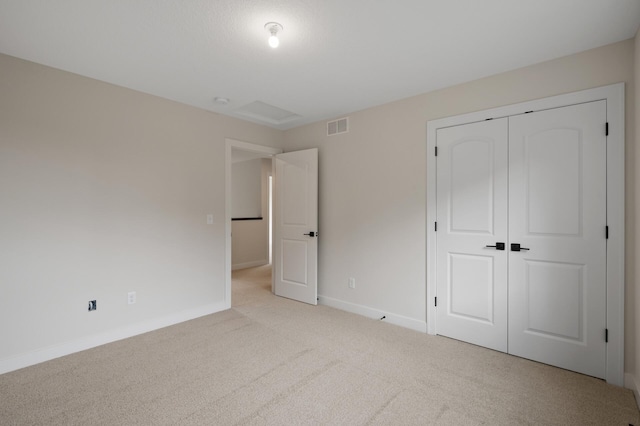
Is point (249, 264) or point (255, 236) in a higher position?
point (255, 236)

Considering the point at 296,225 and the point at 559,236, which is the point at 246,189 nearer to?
the point at 296,225

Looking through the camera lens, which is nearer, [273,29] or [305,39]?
[273,29]

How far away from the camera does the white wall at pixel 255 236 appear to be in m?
6.77

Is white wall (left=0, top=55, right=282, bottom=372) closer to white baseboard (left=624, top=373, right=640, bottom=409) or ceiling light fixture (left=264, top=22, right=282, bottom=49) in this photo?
ceiling light fixture (left=264, top=22, right=282, bottom=49)

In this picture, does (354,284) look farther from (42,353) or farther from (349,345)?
(42,353)

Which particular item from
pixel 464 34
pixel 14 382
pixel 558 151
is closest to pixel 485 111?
pixel 558 151

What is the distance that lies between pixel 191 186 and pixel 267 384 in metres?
2.39

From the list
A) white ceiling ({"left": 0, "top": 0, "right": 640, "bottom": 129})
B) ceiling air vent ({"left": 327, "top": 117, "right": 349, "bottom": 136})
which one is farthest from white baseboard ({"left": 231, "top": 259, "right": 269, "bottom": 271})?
white ceiling ({"left": 0, "top": 0, "right": 640, "bottom": 129})

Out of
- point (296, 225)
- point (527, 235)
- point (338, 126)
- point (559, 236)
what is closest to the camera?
point (559, 236)

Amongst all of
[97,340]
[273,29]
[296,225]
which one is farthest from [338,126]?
[97,340]

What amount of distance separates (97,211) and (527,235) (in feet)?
12.7

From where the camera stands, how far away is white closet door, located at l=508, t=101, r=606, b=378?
2326 millimetres

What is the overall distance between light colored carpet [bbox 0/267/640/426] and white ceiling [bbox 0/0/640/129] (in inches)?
98.3

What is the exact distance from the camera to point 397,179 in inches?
135
